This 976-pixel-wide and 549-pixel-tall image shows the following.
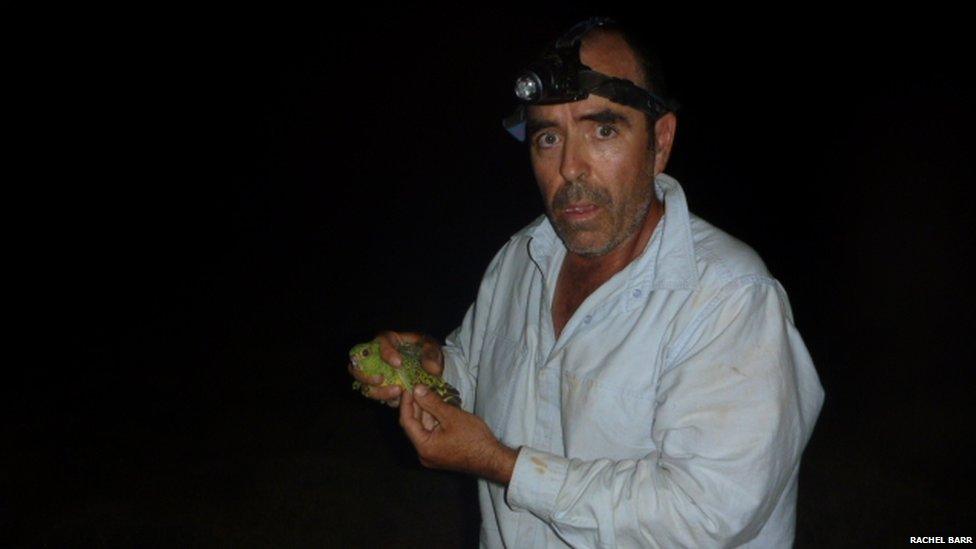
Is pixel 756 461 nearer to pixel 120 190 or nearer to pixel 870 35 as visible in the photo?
pixel 120 190

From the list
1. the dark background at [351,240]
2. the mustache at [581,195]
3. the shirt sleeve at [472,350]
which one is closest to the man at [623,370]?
the mustache at [581,195]

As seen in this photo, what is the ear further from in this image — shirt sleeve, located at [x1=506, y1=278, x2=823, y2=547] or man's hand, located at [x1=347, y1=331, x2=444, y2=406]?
man's hand, located at [x1=347, y1=331, x2=444, y2=406]

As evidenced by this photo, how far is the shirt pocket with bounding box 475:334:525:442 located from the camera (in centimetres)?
226

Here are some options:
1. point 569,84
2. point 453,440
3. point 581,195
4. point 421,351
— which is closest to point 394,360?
point 421,351

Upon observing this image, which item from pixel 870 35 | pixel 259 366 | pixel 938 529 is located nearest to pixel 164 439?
pixel 259 366

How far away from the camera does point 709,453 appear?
1688 millimetres

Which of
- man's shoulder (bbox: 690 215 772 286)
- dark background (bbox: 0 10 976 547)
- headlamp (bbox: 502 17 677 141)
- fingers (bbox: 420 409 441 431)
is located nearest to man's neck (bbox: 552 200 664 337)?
man's shoulder (bbox: 690 215 772 286)

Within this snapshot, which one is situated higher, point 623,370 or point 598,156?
point 598,156

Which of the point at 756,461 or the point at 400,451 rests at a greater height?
the point at 756,461

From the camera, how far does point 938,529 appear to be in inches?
181

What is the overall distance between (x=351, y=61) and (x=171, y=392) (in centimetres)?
1963

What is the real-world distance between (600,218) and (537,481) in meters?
0.78

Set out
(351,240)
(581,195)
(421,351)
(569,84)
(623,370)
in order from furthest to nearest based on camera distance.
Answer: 1. (351,240)
2. (421,351)
3. (581,195)
4. (569,84)
5. (623,370)

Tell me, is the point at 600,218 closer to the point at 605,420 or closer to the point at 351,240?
the point at 605,420
